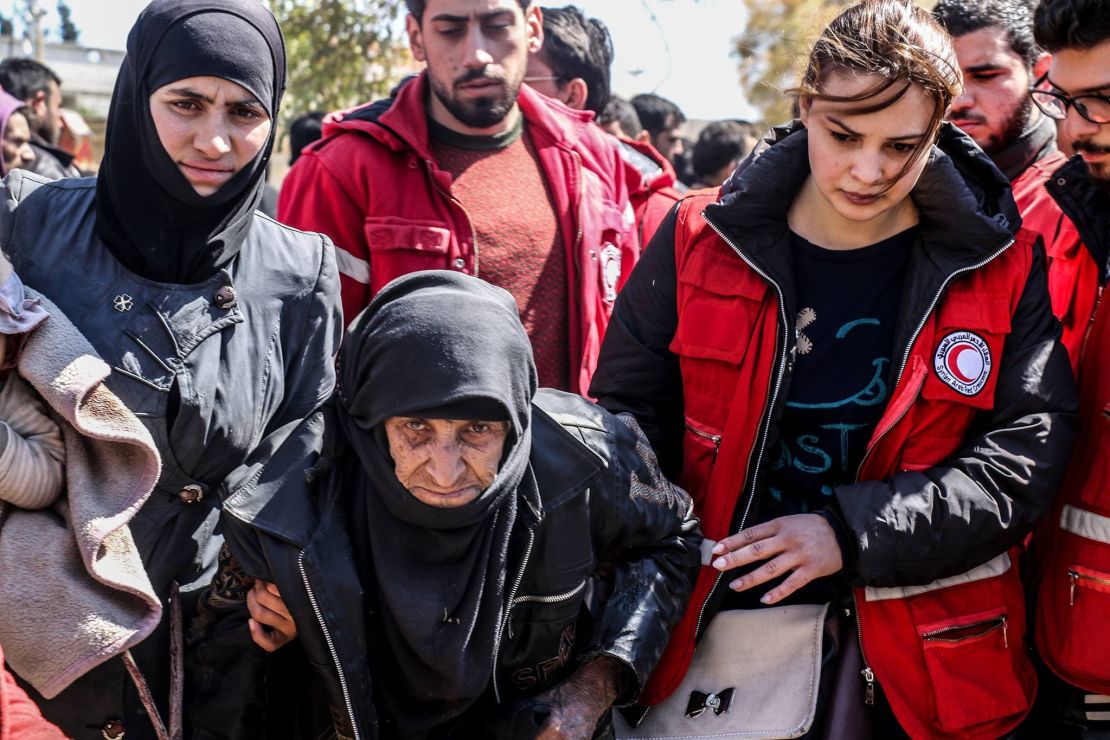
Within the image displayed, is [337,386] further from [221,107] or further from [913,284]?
[913,284]

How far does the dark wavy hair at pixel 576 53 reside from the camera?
555 cm

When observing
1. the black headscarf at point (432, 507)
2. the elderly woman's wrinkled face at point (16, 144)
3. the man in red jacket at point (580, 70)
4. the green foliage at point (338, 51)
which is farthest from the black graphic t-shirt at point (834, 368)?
the green foliage at point (338, 51)

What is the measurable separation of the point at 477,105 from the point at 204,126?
1.25 m

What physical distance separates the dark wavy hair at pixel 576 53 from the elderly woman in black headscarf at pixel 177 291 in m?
2.87

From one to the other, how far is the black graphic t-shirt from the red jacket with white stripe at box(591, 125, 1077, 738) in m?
0.06

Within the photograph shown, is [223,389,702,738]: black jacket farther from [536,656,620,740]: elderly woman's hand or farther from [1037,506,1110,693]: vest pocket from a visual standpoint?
[1037,506,1110,693]: vest pocket

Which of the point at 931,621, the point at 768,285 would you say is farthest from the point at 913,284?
the point at 931,621

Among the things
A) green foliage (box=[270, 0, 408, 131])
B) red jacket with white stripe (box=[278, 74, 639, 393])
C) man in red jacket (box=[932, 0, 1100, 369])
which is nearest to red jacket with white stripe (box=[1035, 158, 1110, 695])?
man in red jacket (box=[932, 0, 1100, 369])

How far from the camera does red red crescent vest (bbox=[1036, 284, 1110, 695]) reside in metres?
2.73

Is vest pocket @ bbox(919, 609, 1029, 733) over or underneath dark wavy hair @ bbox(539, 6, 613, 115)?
underneath

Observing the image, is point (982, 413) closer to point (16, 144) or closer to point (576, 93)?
point (576, 93)

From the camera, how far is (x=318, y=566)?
8.07 feet

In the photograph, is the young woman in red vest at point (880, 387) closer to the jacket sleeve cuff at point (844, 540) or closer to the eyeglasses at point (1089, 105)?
the jacket sleeve cuff at point (844, 540)

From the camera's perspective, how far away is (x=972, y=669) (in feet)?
8.88
